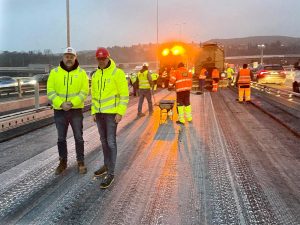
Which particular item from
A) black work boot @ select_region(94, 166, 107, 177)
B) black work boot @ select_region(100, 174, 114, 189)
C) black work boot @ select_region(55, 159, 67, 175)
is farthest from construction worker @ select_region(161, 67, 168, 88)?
black work boot @ select_region(100, 174, 114, 189)

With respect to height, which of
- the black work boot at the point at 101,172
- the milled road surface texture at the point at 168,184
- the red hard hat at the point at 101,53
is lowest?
the milled road surface texture at the point at 168,184

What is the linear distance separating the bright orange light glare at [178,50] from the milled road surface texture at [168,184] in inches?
863

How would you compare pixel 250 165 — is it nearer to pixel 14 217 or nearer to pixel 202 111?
pixel 14 217

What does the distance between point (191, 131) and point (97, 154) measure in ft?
11.3

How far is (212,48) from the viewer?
106ft

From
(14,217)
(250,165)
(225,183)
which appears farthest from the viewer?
(250,165)

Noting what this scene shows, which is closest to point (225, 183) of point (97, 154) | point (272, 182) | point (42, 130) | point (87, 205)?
point (272, 182)

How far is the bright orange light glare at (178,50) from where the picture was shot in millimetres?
31141

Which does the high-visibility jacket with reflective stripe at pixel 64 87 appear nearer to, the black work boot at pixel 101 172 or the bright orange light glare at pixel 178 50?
the black work boot at pixel 101 172

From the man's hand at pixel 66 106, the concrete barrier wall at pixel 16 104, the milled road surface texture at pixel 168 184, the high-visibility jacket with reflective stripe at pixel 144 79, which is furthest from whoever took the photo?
the concrete barrier wall at pixel 16 104

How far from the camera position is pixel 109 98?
19.3 feet

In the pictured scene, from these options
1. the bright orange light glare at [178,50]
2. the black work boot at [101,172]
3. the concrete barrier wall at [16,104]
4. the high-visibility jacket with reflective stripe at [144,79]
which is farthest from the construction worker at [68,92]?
the bright orange light glare at [178,50]

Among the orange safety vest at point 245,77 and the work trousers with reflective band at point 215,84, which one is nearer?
the orange safety vest at point 245,77

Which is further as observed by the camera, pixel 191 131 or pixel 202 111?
pixel 202 111
